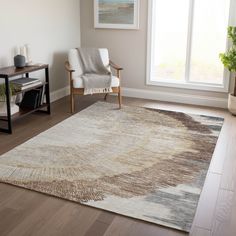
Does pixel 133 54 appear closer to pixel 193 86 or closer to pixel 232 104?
pixel 193 86

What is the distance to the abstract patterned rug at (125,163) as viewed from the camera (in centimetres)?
248

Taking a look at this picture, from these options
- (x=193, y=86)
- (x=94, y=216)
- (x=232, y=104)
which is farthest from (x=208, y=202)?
(x=193, y=86)

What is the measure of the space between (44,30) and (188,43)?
202 centimetres

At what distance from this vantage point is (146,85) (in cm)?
532

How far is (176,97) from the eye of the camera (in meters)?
5.15

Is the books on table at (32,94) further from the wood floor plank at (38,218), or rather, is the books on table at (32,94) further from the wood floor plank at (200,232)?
the wood floor plank at (200,232)

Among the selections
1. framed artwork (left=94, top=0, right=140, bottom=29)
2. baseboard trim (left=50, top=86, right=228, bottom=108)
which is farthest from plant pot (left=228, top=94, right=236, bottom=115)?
framed artwork (left=94, top=0, right=140, bottom=29)

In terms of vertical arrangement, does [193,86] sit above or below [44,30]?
below

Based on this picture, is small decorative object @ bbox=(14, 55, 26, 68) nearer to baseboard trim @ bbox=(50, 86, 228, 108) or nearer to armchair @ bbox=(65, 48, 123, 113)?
armchair @ bbox=(65, 48, 123, 113)

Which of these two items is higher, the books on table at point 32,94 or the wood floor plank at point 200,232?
the books on table at point 32,94

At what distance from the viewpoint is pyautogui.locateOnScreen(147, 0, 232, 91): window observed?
4754 mm

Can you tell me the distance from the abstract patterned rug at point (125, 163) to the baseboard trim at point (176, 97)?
610 millimetres

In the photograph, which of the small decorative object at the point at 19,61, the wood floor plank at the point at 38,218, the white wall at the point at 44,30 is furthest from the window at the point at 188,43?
the wood floor plank at the point at 38,218

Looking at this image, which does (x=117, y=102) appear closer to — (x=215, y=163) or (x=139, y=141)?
(x=139, y=141)
